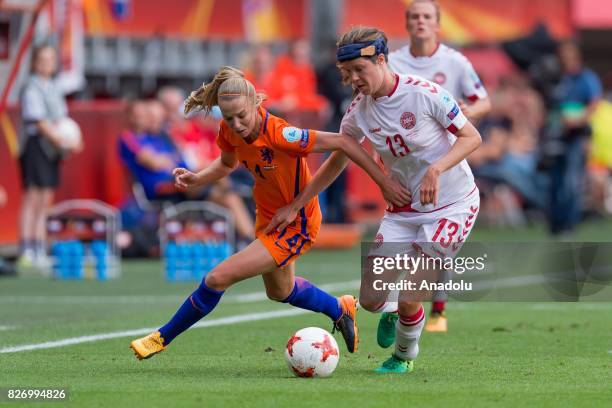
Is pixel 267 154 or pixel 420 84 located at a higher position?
pixel 420 84

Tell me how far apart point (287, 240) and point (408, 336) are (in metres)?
0.88

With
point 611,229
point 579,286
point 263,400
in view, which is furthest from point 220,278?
point 611,229

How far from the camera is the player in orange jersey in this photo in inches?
325

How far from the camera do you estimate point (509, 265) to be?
15.1 meters

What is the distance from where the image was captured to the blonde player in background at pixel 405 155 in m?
8.16

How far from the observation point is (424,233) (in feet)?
27.7

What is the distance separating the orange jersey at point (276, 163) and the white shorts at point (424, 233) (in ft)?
1.51

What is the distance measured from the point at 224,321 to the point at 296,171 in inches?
116

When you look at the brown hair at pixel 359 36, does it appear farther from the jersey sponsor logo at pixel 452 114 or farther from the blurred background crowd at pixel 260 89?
the blurred background crowd at pixel 260 89

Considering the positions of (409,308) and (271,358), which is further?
(271,358)

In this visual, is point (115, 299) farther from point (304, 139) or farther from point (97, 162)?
point (97, 162)

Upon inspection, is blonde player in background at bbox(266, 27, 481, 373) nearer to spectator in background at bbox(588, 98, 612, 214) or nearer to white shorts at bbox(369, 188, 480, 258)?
white shorts at bbox(369, 188, 480, 258)

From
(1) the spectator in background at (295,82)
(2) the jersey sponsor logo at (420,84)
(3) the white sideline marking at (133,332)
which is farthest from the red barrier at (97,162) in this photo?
(2) the jersey sponsor logo at (420,84)

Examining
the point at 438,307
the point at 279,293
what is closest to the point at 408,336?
the point at 279,293
